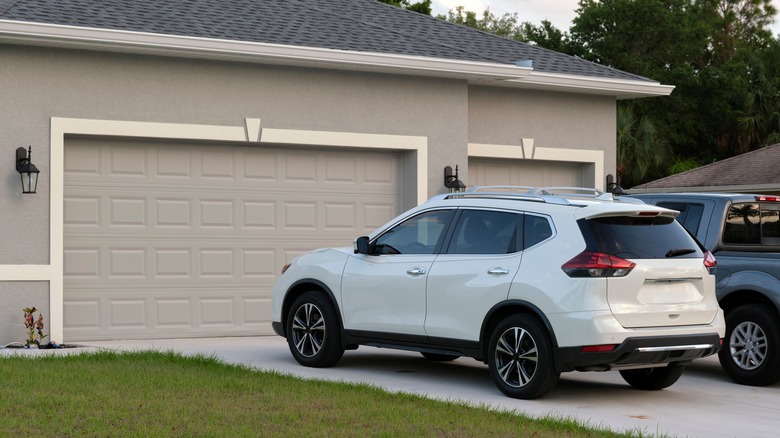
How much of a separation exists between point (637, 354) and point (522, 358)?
0.94 m

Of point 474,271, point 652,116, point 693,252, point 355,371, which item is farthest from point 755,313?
point 652,116

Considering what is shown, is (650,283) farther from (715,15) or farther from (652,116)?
(715,15)

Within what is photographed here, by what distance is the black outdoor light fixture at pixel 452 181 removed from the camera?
15.7 meters

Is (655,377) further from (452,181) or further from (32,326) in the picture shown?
(32,326)

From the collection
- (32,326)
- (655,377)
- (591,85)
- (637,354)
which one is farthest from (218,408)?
(591,85)

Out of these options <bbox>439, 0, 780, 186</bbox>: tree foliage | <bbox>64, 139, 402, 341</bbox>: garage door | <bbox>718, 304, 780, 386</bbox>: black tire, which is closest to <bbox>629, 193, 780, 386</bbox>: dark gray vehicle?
<bbox>718, 304, 780, 386</bbox>: black tire

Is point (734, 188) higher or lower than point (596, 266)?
higher

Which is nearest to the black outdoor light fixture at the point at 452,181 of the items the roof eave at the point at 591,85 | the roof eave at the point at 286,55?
the roof eave at the point at 286,55

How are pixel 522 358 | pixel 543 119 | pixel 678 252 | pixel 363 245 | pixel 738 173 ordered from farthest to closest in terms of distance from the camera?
pixel 738 173, pixel 543 119, pixel 363 245, pixel 678 252, pixel 522 358

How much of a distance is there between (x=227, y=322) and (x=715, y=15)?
155 ft

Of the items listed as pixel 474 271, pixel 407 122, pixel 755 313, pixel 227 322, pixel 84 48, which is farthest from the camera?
pixel 407 122

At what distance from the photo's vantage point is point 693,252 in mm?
9547

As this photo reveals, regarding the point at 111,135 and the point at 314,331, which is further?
the point at 111,135

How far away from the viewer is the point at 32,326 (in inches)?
512
